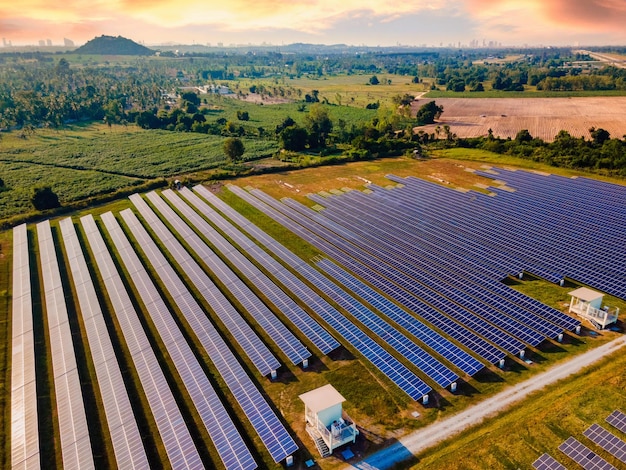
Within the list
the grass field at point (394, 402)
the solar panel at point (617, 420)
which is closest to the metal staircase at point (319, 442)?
the grass field at point (394, 402)

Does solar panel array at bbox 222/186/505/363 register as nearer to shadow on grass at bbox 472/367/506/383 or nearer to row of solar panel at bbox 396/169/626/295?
shadow on grass at bbox 472/367/506/383

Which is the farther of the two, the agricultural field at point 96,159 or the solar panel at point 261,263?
the agricultural field at point 96,159

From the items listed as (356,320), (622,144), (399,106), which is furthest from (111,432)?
(399,106)

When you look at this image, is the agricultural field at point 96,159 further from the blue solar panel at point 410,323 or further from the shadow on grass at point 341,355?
the shadow on grass at point 341,355

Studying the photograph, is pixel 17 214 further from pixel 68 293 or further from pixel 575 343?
pixel 575 343

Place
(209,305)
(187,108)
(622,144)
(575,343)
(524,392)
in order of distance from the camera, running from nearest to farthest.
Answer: (524,392)
(575,343)
(209,305)
(622,144)
(187,108)

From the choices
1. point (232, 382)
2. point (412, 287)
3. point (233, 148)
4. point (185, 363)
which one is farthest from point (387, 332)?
point (233, 148)

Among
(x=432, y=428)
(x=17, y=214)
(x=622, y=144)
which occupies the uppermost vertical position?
(x=622, y=144)
